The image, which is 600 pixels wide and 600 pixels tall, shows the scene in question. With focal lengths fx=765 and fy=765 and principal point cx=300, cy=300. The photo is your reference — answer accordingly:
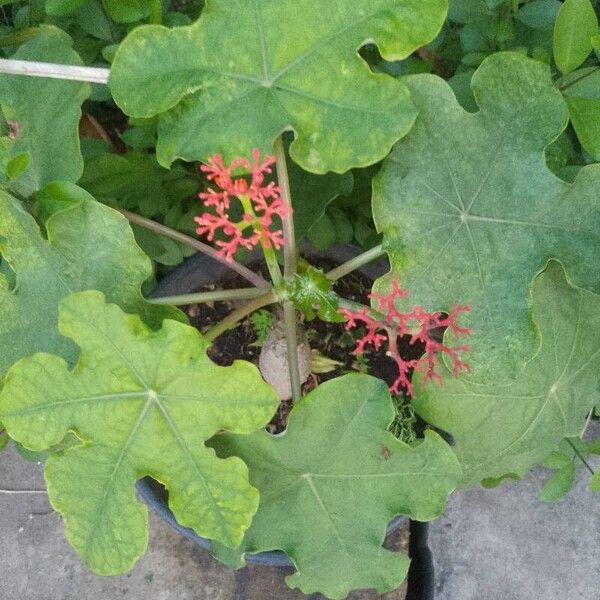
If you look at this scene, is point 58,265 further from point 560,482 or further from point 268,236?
point 560,482

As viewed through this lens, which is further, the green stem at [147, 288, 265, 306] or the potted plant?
the green stem at [147, 288, 265, 306]

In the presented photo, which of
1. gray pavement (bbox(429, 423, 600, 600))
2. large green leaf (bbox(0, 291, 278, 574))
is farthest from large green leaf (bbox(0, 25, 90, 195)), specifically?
gray pavement (bbox(429, 423, 600, 600))

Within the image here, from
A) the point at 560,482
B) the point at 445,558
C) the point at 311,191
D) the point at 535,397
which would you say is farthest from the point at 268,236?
the point at 445,558

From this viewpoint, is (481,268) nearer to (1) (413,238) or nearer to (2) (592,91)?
(1) (413,238)

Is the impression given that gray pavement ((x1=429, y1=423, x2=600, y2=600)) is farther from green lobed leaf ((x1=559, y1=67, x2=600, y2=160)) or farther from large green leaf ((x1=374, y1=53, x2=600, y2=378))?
green lobed leaf ((x1=559, y1=67, x2=600, y2=160))

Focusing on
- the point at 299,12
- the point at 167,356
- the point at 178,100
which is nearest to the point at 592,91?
the point at 299,12

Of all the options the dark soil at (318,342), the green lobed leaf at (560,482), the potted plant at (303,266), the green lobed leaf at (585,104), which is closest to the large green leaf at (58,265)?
the potted plant at (303,266)

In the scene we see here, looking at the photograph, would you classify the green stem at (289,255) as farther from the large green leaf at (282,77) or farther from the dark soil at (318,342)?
the dark soil at (318,342)
